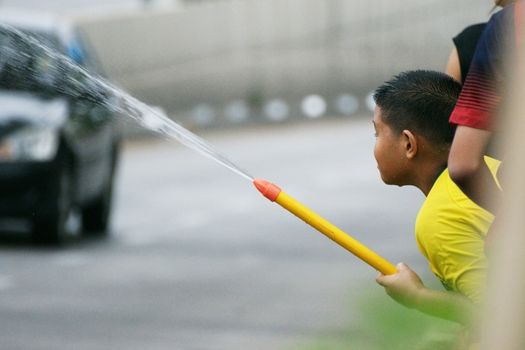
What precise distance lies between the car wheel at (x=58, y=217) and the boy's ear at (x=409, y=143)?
32.8ft

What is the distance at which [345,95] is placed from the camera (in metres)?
37.0

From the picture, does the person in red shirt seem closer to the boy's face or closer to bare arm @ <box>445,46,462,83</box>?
the boy's face

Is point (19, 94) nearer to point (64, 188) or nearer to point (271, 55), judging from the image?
point (64, 188)

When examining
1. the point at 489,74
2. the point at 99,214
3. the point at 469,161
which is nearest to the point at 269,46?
the point at 99,214

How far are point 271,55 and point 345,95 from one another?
2.28m

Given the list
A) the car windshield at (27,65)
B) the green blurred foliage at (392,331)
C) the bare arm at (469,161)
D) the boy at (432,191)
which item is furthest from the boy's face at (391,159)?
the car windshield at (27,65)

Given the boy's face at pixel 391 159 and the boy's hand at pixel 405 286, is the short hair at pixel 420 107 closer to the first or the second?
the boy's face at pixel 391 159

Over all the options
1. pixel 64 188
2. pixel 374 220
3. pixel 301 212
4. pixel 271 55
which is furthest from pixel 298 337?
pixel 271 55

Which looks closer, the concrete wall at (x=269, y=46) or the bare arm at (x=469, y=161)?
the bare arm at (x=469, y=161)

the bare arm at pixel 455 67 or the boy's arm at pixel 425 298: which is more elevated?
the bare arm at pixel 455 67

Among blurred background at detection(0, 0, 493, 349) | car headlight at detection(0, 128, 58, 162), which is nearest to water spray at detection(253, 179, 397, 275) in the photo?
blurred background at detection(0, 0, 493, 349)

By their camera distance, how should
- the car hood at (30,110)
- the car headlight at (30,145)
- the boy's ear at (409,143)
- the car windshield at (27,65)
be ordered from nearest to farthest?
1. the boy's ear at (409,143)
2. the car windshield at (27,65)
3. the car headlight at (30,145)
4. the car hood at (30,110)

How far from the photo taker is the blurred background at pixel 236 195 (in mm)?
10141

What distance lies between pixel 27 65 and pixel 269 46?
28.4 meters
